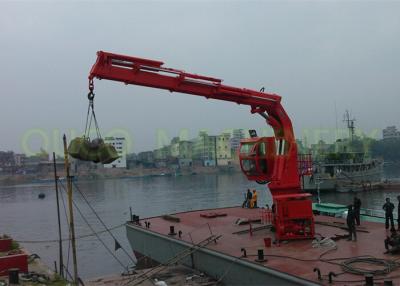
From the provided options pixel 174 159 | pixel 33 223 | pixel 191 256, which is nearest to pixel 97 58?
pixel 191 256

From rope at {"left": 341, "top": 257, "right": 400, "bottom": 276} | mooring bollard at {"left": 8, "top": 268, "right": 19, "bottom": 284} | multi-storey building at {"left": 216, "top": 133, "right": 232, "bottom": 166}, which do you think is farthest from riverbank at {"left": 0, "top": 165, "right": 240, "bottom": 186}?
rope at {"left": 341, "top": 257, "right": 400, "bottom": 276}

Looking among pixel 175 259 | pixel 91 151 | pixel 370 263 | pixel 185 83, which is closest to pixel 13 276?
pixel 91 151

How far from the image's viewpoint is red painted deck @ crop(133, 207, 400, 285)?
33.6 feet

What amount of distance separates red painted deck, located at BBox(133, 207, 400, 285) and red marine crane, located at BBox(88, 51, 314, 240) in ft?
3.10

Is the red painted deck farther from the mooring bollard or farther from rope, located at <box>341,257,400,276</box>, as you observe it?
the mooring bollard

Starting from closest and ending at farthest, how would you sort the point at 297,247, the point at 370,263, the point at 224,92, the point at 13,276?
the point at 370,263 < the point at 13,276 < the point at 297,247 < the point at 224,92

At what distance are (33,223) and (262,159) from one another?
3433 cm

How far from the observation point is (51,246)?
2831 cm

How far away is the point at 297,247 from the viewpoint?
12.9m

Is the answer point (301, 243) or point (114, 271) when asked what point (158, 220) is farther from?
point (301, 243)

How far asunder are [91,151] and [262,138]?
6.19 meters

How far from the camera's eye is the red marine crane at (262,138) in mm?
12562

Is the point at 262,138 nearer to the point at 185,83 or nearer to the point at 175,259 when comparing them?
the point at 185,83

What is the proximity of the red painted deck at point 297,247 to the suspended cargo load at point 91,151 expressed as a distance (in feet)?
14.8
